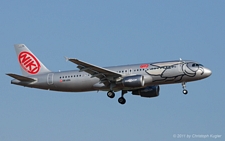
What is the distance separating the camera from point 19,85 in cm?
5822

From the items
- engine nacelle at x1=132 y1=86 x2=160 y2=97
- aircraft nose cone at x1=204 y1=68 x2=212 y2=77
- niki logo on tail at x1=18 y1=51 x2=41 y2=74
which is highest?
niki logo on tail at x1=18 y1=51 x2=41 y2=74

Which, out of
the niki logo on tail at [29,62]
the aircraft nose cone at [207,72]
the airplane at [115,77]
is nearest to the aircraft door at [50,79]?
the airplane at [115,77]

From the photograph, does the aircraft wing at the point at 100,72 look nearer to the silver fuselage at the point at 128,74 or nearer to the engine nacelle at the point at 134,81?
the silver fuselage at the point at 128,74

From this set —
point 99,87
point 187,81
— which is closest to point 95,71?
point 99,87

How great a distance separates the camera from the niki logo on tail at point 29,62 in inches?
2379

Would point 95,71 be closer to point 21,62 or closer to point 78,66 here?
point 78,66

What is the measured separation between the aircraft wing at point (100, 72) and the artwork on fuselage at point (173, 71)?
3607 mm

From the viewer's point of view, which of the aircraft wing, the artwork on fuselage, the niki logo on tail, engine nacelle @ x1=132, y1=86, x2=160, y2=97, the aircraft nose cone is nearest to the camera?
the aircraft wing

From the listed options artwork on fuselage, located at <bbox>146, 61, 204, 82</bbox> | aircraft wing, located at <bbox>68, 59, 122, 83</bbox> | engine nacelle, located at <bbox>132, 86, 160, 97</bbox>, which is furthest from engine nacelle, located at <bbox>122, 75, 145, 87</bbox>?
engine nacelle, located at <bbox>132, 86, 160, 97</bbox>

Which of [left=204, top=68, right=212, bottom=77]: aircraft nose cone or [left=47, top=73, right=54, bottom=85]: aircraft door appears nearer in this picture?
[left=204, top=68, right=212, bottom=77]: aircraft nose cone

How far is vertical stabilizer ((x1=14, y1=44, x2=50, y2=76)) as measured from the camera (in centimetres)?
6016

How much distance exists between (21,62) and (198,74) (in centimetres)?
2055

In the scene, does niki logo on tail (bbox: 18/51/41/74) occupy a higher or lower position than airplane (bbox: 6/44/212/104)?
higher

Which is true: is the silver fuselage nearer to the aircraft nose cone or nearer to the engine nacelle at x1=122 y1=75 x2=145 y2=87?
the aircraft nose cone
